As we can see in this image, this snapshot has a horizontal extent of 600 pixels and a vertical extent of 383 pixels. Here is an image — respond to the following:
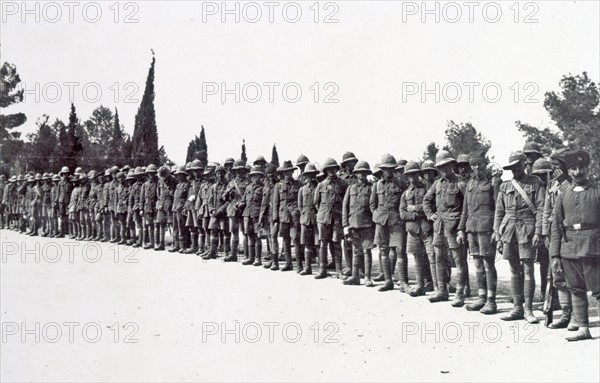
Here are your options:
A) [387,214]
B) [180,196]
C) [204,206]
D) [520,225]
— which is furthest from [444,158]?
[180,196]

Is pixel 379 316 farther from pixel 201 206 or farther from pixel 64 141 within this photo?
pixel 64 141

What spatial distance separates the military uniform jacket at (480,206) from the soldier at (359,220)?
2369 mm

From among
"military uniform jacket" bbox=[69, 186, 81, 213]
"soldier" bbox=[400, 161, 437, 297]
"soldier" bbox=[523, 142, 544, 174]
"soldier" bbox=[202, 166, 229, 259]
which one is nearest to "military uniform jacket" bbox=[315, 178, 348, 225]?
"soldier" bbox=[400, 161, 437, 297]

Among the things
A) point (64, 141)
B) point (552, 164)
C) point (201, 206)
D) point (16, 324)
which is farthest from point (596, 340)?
point (64, 141)

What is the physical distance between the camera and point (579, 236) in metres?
6.88

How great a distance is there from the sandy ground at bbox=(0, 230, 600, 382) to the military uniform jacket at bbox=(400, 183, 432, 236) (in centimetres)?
119

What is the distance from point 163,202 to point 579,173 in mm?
11771

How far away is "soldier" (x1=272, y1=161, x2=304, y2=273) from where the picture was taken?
1243 centimetres

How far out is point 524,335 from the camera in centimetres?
714

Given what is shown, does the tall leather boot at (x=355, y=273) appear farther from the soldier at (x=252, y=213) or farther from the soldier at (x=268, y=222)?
the soldier at (x=252, y=213)

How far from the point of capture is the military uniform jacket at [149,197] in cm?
A: 1661

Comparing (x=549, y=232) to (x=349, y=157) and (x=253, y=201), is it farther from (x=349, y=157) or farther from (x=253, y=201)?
(x=253, y=201)

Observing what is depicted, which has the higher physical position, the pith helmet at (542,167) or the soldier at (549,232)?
the pith helmet at (542,167)

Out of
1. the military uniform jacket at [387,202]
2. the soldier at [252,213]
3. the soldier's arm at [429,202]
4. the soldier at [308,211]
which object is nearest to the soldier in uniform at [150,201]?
the soldier at [252,213]
